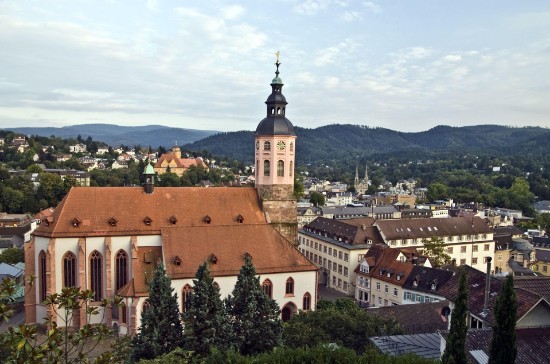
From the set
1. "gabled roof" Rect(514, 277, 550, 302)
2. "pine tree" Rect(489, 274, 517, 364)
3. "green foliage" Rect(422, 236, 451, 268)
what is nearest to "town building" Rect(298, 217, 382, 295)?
"green foliage" Rect(422, 236, 451, 268)

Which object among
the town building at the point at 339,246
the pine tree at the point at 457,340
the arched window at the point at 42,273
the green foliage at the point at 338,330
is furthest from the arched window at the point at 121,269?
the town building at the point at 339,246

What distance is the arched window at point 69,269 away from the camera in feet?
134

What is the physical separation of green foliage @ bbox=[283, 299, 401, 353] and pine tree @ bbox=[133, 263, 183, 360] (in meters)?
6.35

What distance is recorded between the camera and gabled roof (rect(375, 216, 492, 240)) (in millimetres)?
71812

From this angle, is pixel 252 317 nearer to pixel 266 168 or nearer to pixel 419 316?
pixel 419 316

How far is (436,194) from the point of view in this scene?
544 feet

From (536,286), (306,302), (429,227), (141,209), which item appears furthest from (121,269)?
(429,227)

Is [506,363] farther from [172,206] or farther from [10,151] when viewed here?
[10,151]

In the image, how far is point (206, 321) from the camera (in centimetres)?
2700

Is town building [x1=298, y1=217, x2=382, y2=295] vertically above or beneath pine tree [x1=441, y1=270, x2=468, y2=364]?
beneath

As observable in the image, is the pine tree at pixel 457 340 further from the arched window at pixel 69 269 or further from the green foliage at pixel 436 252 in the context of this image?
the green foliage at pixel 436 252

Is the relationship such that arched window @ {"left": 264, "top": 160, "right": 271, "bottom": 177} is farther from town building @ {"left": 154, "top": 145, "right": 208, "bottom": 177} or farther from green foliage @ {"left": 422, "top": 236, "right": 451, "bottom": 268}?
town building @ {"left": 154, "top": 145, "right": 208, "bottom": 177}

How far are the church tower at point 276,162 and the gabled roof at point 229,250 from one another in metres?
3.45

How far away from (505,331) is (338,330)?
441 inches
